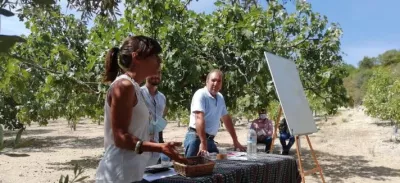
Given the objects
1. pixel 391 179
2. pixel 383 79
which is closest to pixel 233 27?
pixel 391 179

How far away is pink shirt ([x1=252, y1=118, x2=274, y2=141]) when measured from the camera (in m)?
10.1

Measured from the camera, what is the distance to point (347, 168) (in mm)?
10117

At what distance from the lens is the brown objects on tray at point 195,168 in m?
2.69

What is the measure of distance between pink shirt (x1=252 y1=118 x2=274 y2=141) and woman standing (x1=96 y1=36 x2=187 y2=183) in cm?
796

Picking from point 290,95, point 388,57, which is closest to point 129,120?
point 290,95

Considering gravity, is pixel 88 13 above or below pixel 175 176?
above

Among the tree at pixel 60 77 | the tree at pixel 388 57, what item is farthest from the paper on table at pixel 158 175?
the tree at pixel 388 57

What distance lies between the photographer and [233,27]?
7.08 meters

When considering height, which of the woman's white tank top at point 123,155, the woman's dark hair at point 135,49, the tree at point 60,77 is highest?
the tree at point 60,77

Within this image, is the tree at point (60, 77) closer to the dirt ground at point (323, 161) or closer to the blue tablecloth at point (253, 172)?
the dirt ground at point (323, 161)

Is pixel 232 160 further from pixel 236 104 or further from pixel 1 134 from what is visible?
pixel 236 104

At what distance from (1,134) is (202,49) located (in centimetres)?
696

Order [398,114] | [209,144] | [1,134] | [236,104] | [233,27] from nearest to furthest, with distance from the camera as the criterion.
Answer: [1,134]
[209,144]
[233,27]
[236,104]
[398,114]

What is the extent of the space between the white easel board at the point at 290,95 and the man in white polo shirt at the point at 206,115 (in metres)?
1.11
